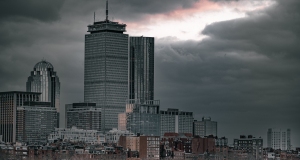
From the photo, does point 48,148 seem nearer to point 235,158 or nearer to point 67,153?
point 67,153

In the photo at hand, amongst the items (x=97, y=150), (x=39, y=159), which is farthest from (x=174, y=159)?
(x=39, y=159)

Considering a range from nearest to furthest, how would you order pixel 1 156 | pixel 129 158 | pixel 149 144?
pixel 1 156, pixel 129 158, pixel 149 144

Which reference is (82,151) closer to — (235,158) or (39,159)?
(39,159)

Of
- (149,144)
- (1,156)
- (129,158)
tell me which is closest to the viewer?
(1,156)

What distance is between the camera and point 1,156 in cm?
16575

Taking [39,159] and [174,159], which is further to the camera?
[174,159]

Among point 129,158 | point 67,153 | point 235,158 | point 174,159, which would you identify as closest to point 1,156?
point 67,153

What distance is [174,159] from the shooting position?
188 meters

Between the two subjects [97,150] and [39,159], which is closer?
[39,159]

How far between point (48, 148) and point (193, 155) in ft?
119

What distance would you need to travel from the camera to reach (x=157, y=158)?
185125mm

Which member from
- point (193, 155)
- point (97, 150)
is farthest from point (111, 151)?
point (193, 155)

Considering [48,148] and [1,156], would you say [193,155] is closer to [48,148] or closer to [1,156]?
[48,148]

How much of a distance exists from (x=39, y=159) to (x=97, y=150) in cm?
2354
